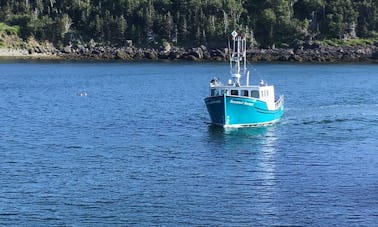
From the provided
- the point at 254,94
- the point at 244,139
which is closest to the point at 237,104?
the point at 254,94

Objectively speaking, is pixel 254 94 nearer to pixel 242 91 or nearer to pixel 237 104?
pixel 242 91

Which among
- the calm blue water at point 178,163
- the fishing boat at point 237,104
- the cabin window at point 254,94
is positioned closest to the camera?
the calm blue water at point 178,163

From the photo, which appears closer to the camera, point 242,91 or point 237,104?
point 237,104

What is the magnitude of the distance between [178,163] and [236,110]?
57.5 ft

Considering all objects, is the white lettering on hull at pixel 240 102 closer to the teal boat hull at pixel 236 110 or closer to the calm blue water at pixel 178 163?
the teal boat hull at pixel 236 110

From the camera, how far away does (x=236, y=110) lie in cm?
7225

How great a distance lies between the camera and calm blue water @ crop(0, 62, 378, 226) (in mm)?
42469

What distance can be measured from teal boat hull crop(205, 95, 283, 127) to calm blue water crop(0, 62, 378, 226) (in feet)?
3.73

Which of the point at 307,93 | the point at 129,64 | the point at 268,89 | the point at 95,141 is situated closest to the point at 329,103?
the point at 307,93

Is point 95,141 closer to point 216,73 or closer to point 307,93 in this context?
point 307,93

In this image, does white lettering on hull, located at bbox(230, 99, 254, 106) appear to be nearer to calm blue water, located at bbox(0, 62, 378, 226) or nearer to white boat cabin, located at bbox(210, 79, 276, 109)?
white boat cabin, located at bbox(210, 79, 276, 109)

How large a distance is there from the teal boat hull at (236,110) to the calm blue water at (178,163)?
3.73ft

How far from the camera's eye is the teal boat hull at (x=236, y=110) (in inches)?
2822

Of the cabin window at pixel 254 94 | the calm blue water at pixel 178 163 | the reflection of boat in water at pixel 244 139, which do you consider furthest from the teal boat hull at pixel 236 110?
the calm blue water at pixel 178 163
